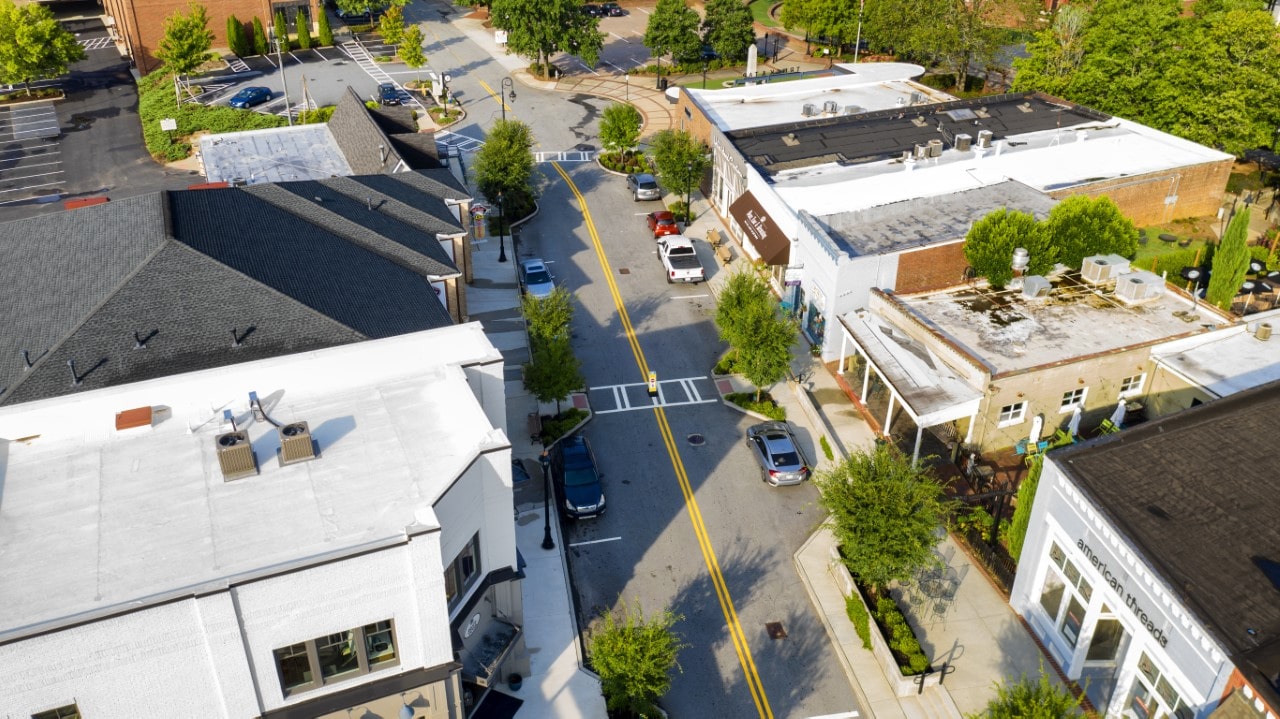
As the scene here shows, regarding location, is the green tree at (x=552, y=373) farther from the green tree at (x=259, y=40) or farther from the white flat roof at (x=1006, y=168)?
the green tree at (x=259, y=40)

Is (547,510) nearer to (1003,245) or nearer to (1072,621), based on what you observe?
(1072,621)

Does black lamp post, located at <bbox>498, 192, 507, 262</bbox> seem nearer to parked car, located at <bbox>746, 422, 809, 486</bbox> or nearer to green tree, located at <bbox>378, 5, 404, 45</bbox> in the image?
parked car, located at <bbox>746, 422, 809, 486</bbox>

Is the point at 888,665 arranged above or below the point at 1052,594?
below

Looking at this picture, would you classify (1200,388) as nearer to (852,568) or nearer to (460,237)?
(852,568)

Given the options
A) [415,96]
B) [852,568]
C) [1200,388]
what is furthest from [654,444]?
[415,96]

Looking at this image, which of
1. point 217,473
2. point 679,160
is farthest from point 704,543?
point 679,160

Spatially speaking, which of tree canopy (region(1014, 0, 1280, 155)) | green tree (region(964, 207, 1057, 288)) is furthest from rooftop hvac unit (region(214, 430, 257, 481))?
tree canopy (region(1014, 0, 1280, 155))

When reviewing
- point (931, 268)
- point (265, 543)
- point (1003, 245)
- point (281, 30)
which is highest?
point (281, 30)
